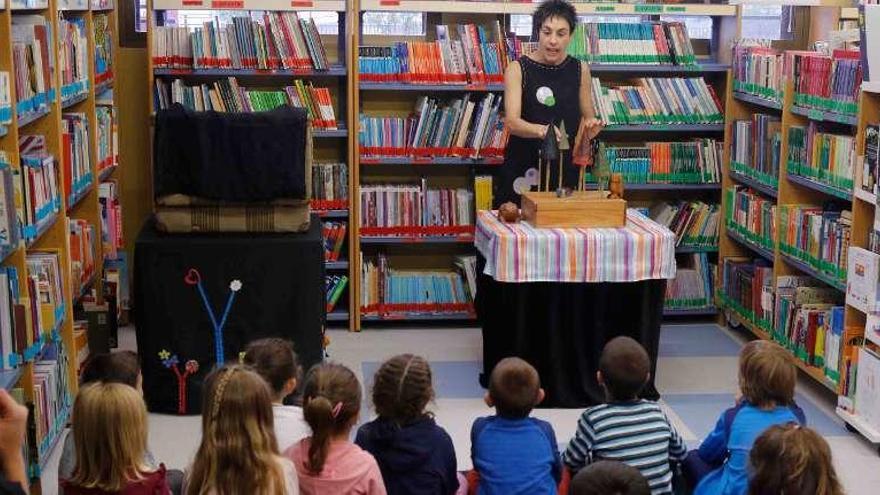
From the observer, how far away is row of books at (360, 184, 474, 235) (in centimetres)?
663

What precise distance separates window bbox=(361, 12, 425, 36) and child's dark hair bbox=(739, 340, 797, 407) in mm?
3752

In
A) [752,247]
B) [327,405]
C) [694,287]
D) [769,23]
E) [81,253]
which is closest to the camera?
[327,405]

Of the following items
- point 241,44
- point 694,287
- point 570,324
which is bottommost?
point 694,287

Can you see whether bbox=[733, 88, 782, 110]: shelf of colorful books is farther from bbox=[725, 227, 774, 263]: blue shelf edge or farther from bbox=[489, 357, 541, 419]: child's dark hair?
bbox=[489, 357, 541, 419]: child's dark hair

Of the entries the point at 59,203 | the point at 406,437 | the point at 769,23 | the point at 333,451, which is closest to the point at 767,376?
the point at 406,437

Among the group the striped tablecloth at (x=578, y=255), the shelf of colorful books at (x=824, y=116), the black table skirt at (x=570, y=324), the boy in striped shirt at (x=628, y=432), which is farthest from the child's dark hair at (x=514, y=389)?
the shelf of colorful books at (x=824, y=116)

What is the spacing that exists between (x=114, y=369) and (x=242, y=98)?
3.27 m

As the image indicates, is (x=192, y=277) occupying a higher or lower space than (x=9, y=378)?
higher

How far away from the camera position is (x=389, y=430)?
11.1ft

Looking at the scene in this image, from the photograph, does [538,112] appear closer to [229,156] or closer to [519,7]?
[519,7]

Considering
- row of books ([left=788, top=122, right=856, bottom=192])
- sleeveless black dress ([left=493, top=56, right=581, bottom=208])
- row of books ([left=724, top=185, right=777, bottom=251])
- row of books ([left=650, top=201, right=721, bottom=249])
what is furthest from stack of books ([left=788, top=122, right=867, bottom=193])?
sleeveless black dress ([left=493, top=56, right=581, bottom=208])

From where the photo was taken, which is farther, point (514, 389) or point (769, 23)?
point (769, 23)

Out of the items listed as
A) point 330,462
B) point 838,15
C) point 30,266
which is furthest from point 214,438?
point 838,15

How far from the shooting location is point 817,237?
18.4 ft
